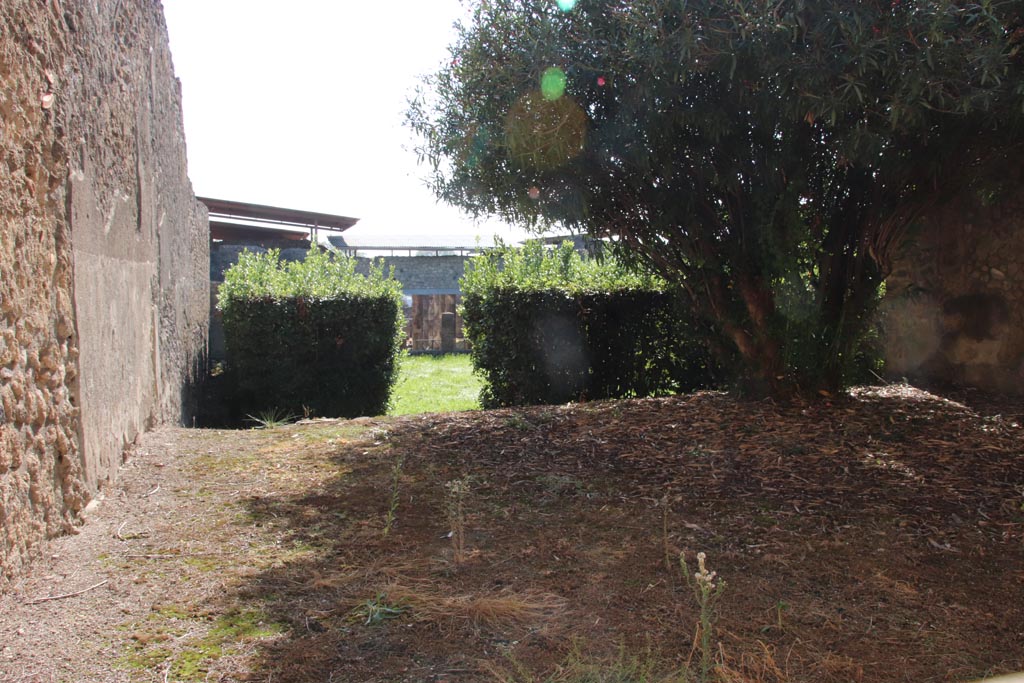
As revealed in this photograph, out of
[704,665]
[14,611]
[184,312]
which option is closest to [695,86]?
[704,665]

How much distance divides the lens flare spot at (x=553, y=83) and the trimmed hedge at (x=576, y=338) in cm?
279

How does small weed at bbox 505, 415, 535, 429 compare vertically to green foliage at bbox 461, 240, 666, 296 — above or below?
below

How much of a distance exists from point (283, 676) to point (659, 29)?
12.0 feet

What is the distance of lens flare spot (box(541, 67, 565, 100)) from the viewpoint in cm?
486

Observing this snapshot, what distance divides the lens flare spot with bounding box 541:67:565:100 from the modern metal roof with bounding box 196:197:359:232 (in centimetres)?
1151

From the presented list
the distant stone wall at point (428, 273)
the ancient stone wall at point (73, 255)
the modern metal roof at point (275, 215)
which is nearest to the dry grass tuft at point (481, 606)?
the ancient stone wall at point (73, 255)

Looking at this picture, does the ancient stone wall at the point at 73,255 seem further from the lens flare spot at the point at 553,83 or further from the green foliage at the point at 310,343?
the lens flare spot at the point at 553,83

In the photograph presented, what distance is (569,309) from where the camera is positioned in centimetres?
769

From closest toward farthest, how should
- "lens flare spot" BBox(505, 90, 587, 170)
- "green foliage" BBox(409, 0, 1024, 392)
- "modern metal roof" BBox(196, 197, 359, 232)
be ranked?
"green foliage" BBox(409, 0, 1024, 392), "lens flare spot" BBox(505, 90, 587, 170), "modern metal roof" BBox(196, 197, 359, 232)

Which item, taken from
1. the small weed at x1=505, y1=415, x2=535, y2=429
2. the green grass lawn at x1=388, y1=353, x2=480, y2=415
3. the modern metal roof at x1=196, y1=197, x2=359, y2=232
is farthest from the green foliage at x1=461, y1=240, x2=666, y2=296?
the modern metal roof at x1=196, y1=197, x2=359, y2=232

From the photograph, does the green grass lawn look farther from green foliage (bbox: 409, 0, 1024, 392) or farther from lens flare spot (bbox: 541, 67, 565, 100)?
lens flare spot (bbox: 541, 67, 565, 100)

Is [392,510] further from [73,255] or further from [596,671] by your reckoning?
[73,255]

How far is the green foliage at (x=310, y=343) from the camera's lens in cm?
819

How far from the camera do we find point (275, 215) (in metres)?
17.3
